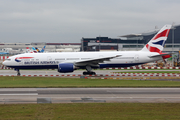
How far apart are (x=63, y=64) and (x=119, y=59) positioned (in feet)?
28.3

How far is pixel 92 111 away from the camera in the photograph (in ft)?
40.9

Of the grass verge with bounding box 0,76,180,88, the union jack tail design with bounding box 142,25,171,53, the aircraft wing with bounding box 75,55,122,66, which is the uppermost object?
the union jack tail design with bounding box 142,25,171,53

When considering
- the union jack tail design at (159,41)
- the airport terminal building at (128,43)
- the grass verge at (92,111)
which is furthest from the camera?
the airport terminal building at (128,43)

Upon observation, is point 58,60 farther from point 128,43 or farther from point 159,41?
point 128,43

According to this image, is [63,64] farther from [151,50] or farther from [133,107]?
[133,107]

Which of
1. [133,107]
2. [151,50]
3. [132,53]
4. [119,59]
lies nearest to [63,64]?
[119,59]

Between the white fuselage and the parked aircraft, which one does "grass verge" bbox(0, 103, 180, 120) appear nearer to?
the parked aircraft

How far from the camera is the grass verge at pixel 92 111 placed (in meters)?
11.3

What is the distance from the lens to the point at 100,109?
42.3 ft

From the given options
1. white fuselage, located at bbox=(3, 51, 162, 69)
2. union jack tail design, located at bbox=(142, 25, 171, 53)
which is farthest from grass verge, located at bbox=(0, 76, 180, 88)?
union jack tail design, located at bbox=(142, 25, 171, 53)

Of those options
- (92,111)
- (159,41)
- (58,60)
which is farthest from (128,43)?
(92,111)

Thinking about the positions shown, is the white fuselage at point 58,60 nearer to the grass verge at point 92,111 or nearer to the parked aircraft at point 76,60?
the parked aircraft at point 76,60

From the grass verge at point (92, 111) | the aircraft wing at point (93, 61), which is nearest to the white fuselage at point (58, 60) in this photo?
the aircraft wing at point (93, 61)

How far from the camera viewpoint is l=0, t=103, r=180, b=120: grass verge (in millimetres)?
11273
